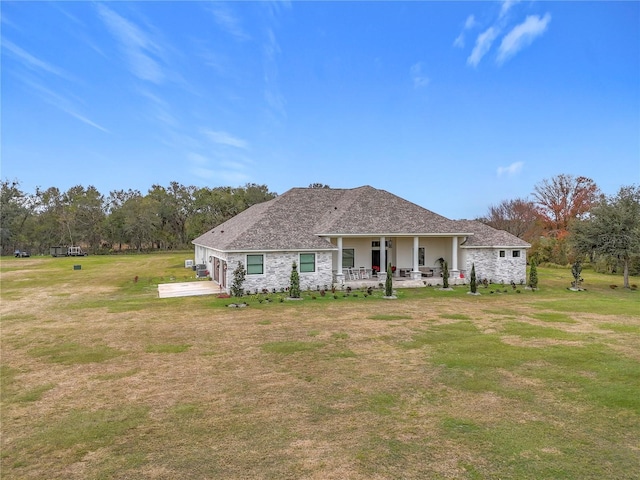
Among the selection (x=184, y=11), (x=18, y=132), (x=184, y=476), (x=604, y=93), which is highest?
(x=184, y=11)

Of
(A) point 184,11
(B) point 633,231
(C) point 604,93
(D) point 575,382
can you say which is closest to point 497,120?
(C) point 604,93

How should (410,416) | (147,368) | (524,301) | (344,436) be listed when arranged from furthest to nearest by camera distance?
(524,301)
(147,368)
(410,416)
(344,436)

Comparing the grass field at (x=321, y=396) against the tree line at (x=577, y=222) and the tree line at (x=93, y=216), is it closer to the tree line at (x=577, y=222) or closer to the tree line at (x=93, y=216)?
the tree line at (x=577, y=222)

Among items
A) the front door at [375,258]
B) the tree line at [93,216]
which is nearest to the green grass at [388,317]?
the front door at [375,258]

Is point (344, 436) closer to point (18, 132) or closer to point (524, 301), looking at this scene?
point (524, 301)

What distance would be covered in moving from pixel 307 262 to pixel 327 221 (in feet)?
13.9

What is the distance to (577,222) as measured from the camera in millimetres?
26125

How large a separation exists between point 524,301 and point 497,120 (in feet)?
62.0

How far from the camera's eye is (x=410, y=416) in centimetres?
676

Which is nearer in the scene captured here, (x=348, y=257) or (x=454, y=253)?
(x=454, y=253)

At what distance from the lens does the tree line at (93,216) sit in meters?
67.1

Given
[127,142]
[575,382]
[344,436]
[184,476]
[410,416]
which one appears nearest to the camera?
[184,476]

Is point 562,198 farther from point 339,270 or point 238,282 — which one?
point 238,282

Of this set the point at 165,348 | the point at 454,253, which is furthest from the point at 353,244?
the point at 165,348
